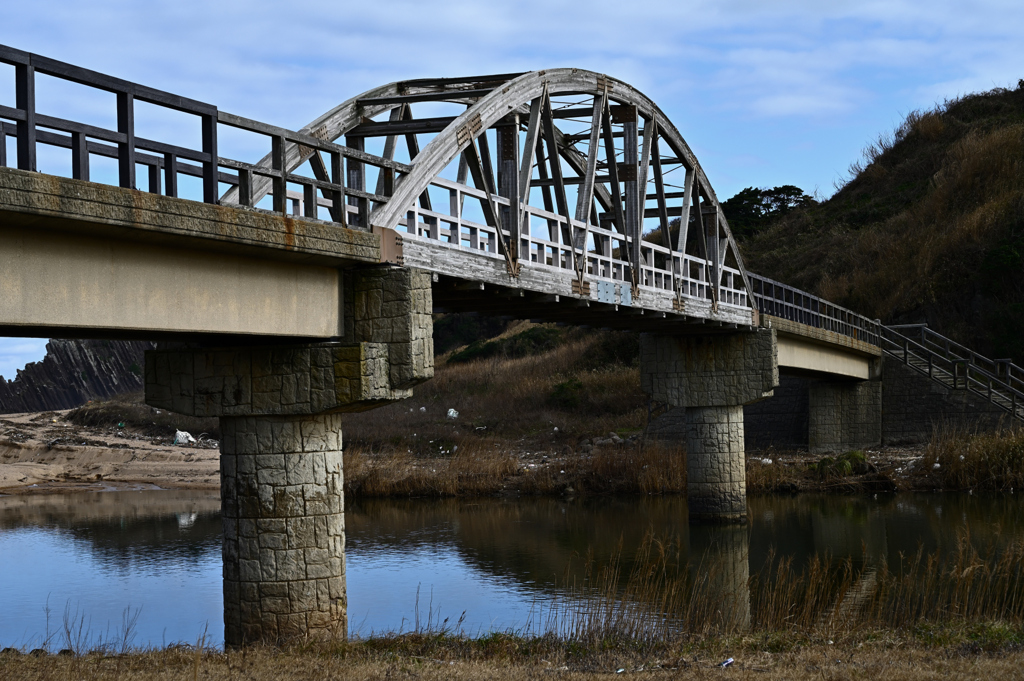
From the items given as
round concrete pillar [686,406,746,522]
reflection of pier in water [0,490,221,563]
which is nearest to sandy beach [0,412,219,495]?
reflection of pier in water [0,490,221,563]

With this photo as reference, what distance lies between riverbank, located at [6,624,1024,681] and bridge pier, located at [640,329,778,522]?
15.7 metres

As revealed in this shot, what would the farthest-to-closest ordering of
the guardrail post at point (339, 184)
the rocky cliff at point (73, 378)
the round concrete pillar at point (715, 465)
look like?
the rocky cliff at point (73, 378) → the round concrete pillar at point (715, 465) → the guardrail post at point (339, 184)

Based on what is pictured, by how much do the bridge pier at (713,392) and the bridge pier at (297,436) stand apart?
15434 millimetres

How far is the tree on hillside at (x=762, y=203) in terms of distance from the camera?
75.1m

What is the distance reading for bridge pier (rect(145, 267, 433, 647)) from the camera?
13.5m

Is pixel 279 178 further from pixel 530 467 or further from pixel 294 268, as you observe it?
pixel 530 467

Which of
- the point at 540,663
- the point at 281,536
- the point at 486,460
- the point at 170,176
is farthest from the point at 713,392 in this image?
the point at 170,176

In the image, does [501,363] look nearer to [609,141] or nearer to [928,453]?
[928,453]

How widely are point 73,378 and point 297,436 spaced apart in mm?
66375

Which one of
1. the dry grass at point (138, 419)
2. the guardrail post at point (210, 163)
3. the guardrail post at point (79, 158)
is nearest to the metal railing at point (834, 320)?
the guardrail post at point (210, 163)

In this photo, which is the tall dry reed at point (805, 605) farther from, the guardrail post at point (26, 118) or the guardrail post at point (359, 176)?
the guardrail post at point (26, 118)

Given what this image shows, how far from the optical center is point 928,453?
31844mm

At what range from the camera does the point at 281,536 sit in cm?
1352

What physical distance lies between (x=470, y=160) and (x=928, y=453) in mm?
21567
